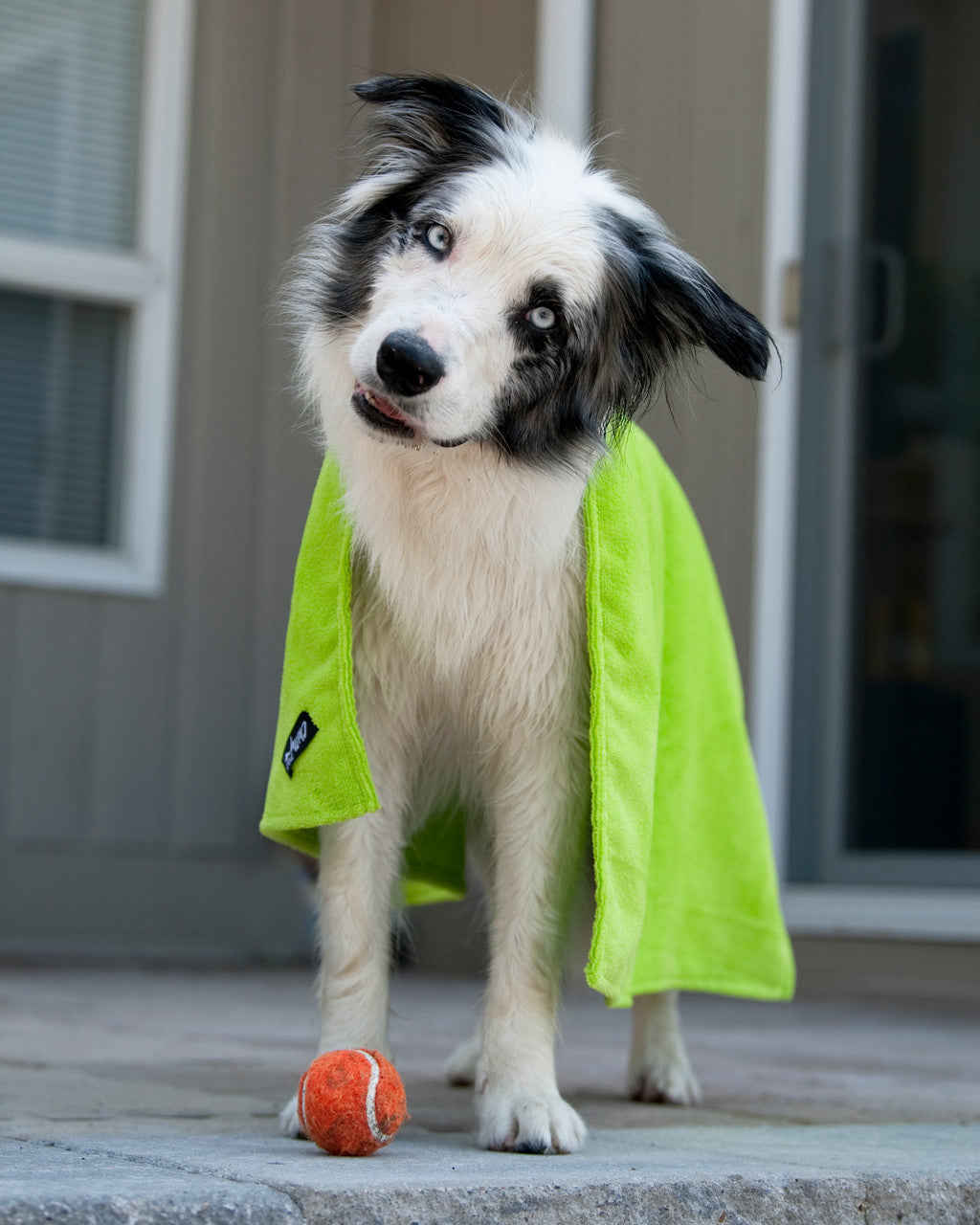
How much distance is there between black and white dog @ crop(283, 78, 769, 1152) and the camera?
6.07 feet

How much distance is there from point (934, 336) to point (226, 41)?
8.17 feet

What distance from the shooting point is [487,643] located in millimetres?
1953

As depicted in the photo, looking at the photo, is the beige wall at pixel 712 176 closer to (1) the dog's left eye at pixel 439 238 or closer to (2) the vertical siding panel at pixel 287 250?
(2) the vertical siding panel at pixel 287 250

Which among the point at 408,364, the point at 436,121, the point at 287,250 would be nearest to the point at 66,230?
the point at 287,250

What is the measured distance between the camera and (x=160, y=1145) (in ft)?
5.16

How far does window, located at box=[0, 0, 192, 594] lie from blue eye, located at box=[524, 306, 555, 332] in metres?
3.39

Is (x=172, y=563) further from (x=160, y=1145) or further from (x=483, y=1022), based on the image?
(x=160, y=1145)

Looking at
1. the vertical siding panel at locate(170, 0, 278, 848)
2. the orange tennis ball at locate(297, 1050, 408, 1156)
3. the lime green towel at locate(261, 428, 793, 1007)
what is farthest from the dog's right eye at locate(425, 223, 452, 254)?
the vertical siding panel at locate(170, 0, 278, 848)

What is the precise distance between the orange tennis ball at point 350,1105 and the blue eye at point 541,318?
33.3 inches

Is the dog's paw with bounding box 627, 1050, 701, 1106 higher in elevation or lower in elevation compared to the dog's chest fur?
lower

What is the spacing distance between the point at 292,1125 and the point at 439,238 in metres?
1.02

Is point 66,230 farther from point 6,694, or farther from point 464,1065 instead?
point 464,1065

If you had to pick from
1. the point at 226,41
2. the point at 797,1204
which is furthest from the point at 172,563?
the point at 797,1204

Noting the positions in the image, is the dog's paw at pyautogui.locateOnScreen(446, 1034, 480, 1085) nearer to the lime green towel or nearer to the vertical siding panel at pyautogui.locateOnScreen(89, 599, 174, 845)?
the lime green towel
